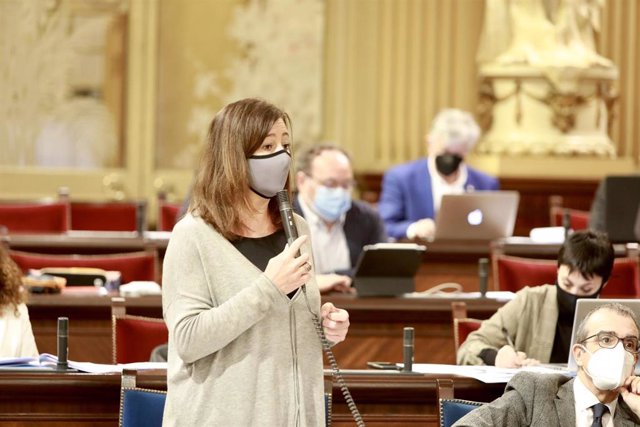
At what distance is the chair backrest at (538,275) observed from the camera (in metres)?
6.16

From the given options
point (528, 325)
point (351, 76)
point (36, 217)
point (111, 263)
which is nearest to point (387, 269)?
point (528, 325)

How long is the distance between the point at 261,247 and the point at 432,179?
527 centimetres

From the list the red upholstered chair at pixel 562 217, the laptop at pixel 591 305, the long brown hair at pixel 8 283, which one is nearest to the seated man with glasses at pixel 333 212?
the long brown hair at pixel 8 283

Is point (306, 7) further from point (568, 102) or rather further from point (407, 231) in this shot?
point (407, 231)

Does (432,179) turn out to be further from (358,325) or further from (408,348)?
(408,348)

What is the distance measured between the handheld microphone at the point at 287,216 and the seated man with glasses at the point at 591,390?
804 mm

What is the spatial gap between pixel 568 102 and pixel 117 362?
5.80 meters

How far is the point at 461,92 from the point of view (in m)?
10.4

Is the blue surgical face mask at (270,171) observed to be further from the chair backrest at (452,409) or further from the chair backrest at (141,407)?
the chair backrest at (452,409)

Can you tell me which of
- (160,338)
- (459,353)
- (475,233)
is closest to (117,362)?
(160,338)

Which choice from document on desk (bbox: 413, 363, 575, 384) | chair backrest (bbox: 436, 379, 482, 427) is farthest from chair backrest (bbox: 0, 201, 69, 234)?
chair backrest (bbox: 436, 379, 482, 427)

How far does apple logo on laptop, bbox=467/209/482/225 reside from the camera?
23.6 feet

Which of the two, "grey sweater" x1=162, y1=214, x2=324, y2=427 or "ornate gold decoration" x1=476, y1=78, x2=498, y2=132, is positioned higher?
"ornate gold decoration" x1=476, y1=78, x2=498, y2=132

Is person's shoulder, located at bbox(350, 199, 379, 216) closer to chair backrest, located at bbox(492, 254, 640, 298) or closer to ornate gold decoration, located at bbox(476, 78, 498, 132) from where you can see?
chair backrest, located at bbox(492, 254, 640, 298)
